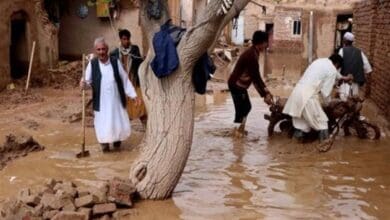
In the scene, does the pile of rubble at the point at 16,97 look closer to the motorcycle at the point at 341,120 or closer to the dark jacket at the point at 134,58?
the dark jacket at the point at 134,58

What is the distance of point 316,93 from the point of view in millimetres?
8625

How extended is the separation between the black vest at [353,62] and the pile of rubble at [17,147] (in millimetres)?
5857

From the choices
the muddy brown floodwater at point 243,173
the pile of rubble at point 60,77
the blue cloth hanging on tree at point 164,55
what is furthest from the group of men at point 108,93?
the pile of rubble at point 60,77

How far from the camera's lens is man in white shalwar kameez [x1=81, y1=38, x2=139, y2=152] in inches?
308

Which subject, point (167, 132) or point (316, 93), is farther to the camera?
point (316, 93)

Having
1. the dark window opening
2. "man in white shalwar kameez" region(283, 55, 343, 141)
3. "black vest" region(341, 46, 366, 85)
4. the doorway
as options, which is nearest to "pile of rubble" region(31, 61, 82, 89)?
the doorway

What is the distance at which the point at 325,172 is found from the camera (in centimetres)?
730

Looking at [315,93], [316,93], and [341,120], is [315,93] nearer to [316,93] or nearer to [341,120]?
[316,93]

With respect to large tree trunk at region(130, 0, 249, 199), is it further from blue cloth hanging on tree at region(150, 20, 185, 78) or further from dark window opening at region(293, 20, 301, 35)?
dark window opening at region(293, 20, 301, 35)

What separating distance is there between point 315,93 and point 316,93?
0.02 m

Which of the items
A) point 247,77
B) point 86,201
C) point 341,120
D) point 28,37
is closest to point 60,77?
point 28,37

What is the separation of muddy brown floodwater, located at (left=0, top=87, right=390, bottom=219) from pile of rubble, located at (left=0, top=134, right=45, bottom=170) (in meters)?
0.18

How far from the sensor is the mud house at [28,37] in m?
15.1

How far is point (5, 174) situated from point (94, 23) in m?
12.3
